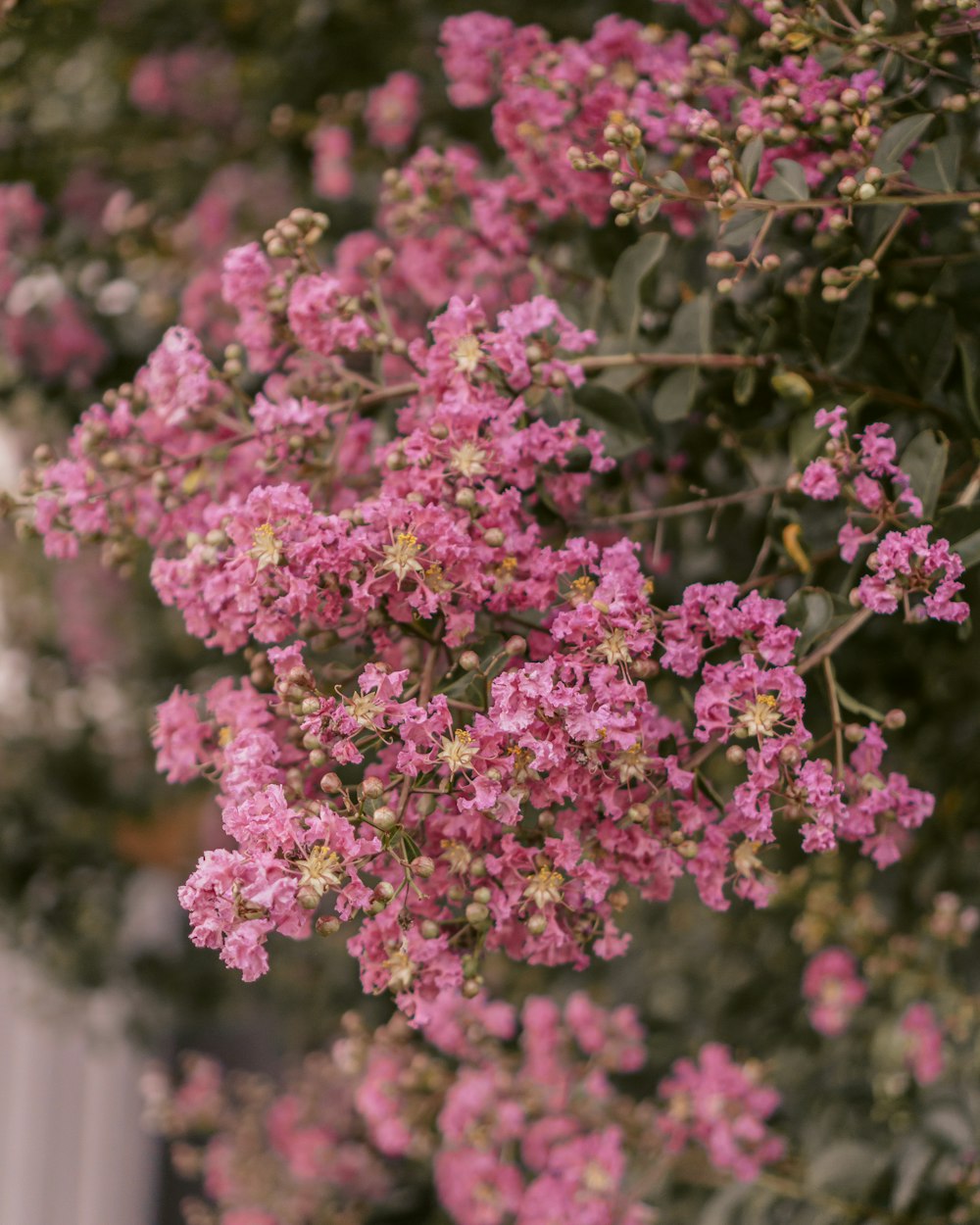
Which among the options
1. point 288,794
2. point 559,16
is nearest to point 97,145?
point 559,16

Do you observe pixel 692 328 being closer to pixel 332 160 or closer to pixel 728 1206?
pixel 332 160

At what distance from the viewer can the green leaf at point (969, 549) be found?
0.79 meters

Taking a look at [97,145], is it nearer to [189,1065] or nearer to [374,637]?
[374,637]

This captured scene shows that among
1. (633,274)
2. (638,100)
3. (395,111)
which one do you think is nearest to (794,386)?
(633,274)

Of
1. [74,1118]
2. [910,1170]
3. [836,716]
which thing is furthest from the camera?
[74,1118]

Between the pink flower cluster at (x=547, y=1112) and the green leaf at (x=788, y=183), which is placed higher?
the green leaf at (x=788, y=183)

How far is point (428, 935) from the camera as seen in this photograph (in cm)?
72

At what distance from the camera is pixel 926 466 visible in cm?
82

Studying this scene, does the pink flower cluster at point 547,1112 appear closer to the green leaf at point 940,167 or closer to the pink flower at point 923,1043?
the pink flower at point 923,1043

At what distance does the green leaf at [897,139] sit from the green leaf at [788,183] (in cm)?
5

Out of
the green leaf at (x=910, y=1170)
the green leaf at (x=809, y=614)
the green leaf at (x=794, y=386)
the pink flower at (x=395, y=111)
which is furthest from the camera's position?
the pink flower at (x=395, y=111)

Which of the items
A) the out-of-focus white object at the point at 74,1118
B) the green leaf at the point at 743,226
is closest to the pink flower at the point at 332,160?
the green leaf at the point at 743,226

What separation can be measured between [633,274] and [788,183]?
0.15m

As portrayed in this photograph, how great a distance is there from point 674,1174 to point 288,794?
101cm
